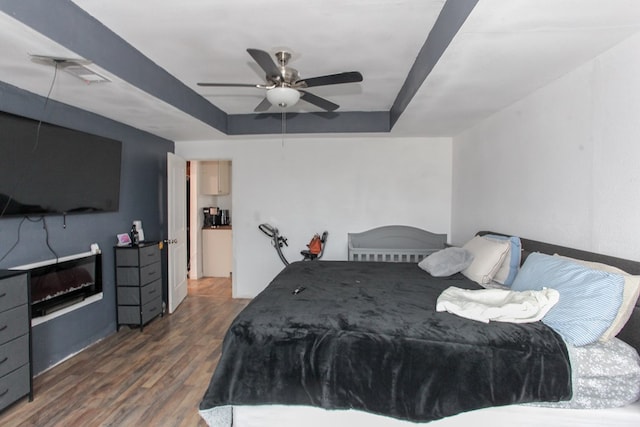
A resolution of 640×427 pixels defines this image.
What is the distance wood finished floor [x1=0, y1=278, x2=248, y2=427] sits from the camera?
2137 millimetres

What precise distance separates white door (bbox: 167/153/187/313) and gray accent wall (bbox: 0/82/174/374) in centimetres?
21

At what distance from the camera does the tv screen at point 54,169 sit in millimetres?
2336

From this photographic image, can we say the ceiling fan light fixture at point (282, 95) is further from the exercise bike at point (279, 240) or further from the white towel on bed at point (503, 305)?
the exercise bike at point (279, 240)

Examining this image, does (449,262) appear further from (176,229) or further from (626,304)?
(176,229)

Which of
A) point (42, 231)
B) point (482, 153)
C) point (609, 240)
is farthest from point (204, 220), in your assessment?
point (609, 240)

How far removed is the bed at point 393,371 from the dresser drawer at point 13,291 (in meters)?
1.49

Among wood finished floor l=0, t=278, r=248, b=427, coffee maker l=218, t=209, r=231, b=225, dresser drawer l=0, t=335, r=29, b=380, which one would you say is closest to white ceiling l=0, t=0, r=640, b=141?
dresser drawer l=0, t=335, r=29, b=380

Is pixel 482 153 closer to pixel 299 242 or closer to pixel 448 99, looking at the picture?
pixel 448 99

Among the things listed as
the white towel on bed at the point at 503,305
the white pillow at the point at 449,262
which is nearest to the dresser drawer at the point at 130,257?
the white pillow at the point at 449,262

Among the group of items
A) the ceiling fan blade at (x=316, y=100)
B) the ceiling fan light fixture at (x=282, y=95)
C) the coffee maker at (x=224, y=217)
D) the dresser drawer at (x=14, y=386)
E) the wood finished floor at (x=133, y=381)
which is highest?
the ceiling fan blade at (x=316, y=100)

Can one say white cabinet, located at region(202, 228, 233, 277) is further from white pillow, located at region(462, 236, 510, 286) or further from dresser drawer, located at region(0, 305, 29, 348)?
white pillow, located at region(462, 236, 510, 286)

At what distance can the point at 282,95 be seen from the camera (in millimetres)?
2318

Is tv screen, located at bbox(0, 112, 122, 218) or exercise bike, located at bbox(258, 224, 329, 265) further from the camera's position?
exercise bike, located at bbox(258, 224, 329, 265)

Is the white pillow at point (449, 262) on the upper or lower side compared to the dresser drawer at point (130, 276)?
upper
